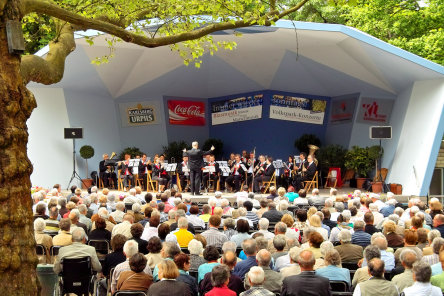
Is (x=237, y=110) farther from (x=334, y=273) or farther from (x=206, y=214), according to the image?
(x=334, y=273)

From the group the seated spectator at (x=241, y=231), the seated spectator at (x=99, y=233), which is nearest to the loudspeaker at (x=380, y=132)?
the seated spectator at (x=241, y=231)

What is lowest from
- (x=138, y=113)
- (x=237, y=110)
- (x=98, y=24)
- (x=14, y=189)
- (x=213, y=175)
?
(x=213, y=175)

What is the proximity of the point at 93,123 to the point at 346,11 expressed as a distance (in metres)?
14.8

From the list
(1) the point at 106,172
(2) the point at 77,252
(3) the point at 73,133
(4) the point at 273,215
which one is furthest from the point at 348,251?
(1) the point at 106,172

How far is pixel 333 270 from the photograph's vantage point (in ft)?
20.7

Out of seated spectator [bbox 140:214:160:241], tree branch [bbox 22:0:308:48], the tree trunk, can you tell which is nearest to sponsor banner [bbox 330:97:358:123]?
tree branch [bbox 22:0:308:48]

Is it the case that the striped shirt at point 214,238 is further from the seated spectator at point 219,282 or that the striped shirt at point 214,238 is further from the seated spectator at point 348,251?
the seated spectator at point 219,282

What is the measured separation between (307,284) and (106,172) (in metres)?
15.6

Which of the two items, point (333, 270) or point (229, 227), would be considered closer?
point (333, 270)

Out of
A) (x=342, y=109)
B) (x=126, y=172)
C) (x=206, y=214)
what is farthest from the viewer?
(x=342, y=109)

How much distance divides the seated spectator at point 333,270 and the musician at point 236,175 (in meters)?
12.7

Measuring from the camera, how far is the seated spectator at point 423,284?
5508 millimetres

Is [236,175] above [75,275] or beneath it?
above

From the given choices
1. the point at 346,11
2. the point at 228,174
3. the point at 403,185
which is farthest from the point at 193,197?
the point at 346,11
